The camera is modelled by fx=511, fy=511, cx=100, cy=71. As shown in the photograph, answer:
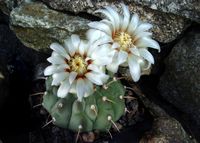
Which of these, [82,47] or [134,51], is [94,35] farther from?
[134,51]

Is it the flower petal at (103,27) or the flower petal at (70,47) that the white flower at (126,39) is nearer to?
the flower petal at (103,27)

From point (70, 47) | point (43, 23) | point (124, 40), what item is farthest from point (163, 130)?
point (43, 23)

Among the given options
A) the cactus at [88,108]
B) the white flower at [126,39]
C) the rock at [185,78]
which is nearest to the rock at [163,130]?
the rock at [185,78]

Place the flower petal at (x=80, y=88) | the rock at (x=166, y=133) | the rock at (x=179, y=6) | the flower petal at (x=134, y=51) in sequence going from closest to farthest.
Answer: the flower petal at (x=80, y=88) < the flower petal at (x=134, y=51) < the rock at (x=166, y=133) < the rock at (x=179, y=6)

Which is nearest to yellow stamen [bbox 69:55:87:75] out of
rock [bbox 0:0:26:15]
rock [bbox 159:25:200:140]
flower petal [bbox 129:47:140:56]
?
flower petal [bbox 129:47:140:56]

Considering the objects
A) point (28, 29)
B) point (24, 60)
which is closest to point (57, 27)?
point (28, 29)

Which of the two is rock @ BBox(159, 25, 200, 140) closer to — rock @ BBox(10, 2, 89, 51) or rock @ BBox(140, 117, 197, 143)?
rock @ BBox(140, 117, 197, 143)

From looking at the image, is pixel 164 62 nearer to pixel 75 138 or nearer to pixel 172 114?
pixel 172 114
